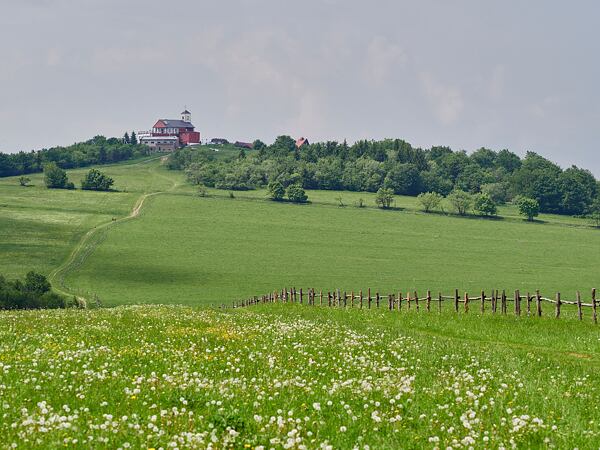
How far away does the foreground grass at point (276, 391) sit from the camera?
10977 millimetres

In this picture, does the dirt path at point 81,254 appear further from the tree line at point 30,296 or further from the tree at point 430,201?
the tree at point 430,201

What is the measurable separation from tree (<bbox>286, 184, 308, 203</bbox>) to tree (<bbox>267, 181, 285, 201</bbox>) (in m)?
1.67

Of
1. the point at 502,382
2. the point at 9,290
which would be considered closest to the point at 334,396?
the point at 502,382

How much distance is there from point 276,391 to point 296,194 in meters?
168

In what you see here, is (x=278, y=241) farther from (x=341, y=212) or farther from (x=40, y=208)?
(x=40, y=208)

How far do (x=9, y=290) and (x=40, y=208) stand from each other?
81.0 metres

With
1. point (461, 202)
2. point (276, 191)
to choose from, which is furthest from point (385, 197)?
point (276, 191)

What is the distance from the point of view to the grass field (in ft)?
338

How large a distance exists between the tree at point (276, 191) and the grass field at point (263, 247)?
10.7 ft

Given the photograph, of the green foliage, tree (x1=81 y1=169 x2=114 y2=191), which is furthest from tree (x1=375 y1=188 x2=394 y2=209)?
the green foliage

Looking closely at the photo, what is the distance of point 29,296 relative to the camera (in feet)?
260

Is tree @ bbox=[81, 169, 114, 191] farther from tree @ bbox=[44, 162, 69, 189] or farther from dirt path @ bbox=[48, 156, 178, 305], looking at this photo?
dirt path @ bbox=[48, 156, 178, 305]

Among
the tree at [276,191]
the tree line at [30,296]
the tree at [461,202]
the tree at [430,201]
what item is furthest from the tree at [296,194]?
the tree line at [30,296]

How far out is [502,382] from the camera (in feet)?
53.4
